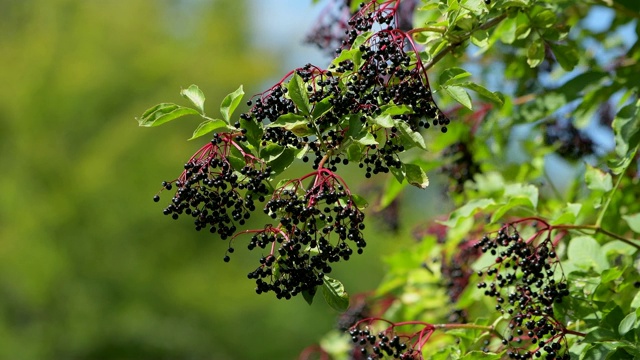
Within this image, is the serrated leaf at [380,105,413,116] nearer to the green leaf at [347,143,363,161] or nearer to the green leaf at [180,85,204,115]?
the green leaf at [347,143,363,161]

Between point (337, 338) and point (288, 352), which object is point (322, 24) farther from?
point (288, 352)

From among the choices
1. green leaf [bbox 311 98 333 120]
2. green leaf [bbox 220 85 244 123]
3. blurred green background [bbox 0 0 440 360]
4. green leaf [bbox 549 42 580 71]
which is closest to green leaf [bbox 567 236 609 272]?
green leaf [bbox 549 42 580 71]

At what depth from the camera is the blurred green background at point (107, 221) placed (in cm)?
1426

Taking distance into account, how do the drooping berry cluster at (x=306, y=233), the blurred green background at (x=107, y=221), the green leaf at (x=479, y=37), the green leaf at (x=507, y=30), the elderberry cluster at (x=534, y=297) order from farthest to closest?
1. the blurred green background at (x=107, y=221)
2. the green leaf at (x=507, y=30)
3. the green leaf at (x=479, y=37)
4. the elderberry cluster at (x=534, y=297)
5. the drooping berry cluster at (x=306, y=233)

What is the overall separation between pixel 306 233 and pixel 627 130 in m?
1.17

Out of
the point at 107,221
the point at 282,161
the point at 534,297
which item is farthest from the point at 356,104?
the point at 107,221

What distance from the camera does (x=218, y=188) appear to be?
66.2 inches

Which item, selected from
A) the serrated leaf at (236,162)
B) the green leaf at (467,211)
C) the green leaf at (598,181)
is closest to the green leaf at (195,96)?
the serrated leaf at (236,162)

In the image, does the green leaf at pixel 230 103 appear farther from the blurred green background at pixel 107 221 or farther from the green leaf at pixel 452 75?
the blurred green background at pixel 107 221

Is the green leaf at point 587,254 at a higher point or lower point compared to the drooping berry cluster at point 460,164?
lower

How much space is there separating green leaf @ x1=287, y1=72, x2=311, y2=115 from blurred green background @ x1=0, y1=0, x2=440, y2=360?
505 inches

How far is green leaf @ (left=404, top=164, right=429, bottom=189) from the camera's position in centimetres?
176

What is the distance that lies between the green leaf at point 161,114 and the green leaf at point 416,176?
457 mm

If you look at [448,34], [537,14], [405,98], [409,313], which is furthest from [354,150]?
[409,313]
